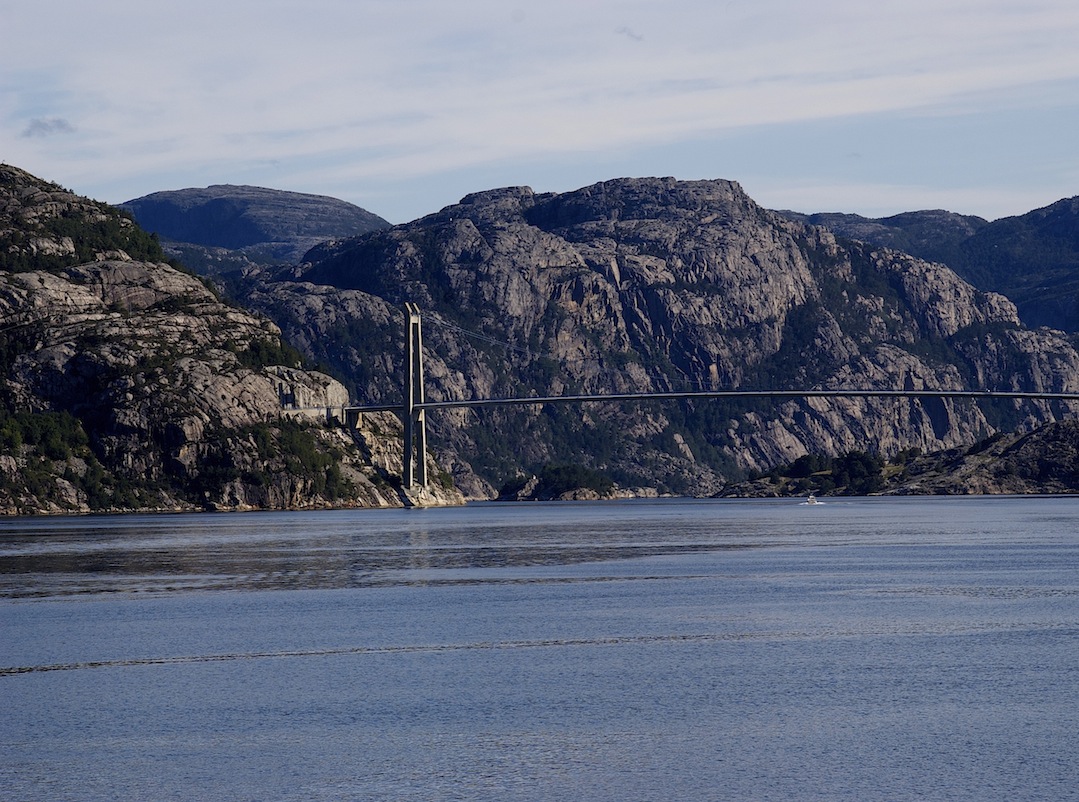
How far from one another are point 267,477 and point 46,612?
136442 mm

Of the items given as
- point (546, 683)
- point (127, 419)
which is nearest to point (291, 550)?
point (546, 683)

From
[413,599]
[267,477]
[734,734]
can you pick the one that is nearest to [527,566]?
[413,599]

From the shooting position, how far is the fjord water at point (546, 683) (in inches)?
890

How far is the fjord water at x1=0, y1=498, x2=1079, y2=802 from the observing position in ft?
74.2

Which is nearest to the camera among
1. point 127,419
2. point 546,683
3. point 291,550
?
point 546,683

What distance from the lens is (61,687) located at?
102 ft

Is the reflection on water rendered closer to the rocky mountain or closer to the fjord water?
the fjord water

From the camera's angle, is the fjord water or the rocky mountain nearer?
the fjord water

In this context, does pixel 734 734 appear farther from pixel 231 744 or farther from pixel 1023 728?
pixel 231 744

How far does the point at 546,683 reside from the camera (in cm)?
3098

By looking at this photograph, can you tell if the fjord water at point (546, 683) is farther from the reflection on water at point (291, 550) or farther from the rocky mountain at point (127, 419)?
the rocky mountain at point (127, 419)

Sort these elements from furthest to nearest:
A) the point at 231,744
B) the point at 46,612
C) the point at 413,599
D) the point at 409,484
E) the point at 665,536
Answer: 1. the point at 409,484
2. the point at 665,536
3. the point at 413,599
4. the point at 46,612
5. the point at 231,744

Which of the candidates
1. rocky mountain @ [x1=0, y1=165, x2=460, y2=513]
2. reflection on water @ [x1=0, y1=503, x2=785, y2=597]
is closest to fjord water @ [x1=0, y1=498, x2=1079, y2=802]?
reflection on water @ [x1=0, y1=503, x2=785, y2=597]

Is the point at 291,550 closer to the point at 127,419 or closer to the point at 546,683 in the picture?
the point at 546,683
